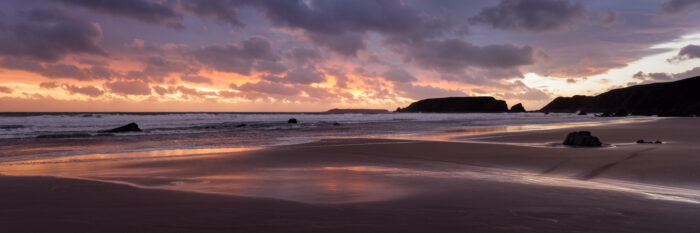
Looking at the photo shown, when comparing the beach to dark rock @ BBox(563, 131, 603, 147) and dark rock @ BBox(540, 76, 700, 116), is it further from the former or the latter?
dark rock @ BBox(540, 76, 700, 116)

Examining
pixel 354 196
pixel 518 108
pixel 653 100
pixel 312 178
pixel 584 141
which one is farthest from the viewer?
pixel 518 108

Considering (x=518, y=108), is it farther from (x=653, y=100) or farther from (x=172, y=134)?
(x=172, y=134)

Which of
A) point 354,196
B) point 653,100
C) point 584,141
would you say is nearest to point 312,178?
point 354,196

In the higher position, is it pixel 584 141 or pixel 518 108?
pixel 518 108

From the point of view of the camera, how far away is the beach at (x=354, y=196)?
3.61 meters

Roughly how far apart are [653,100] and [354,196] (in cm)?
14869

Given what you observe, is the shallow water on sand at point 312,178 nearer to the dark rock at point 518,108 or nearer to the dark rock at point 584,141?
the dark rock at point 584,141

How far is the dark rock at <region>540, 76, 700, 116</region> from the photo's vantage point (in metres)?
82.7

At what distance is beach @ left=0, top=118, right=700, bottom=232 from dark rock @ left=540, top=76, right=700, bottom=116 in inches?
3362

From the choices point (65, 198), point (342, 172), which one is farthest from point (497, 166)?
point (65, 198)

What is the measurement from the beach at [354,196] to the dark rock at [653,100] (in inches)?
3362

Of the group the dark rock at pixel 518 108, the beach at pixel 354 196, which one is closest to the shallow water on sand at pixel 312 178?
the beach at pixel 354 196

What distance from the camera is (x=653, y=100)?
117250 millimetres

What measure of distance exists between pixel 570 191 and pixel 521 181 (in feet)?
3.15
